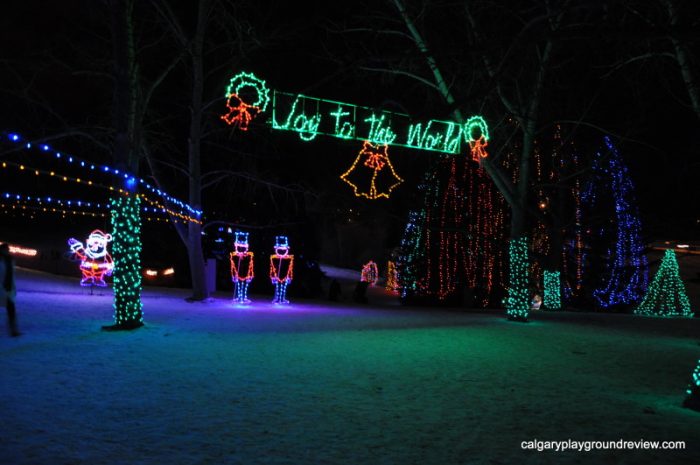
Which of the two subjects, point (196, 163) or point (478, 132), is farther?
point (196, 163)

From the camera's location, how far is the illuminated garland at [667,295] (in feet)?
79.6

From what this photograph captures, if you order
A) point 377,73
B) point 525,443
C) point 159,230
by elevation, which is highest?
point 377,73

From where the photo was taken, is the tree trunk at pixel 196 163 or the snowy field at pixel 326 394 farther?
the tree trunk at pixel 196 163

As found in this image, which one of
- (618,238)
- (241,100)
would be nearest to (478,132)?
(241,100)

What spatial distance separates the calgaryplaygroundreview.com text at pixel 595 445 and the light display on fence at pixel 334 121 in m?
7.61

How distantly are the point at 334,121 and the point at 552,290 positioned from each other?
48.3 ft

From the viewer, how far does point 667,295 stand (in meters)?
24.6

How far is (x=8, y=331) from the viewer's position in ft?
38.5

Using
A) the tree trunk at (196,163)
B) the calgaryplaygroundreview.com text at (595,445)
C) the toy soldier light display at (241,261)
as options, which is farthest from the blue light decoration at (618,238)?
the calgaryplaygroundreview.com text at (595,445)

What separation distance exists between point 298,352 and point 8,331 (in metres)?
5.24

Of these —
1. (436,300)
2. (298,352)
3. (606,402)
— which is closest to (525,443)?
(606,402)

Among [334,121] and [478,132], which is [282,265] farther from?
[334,121]

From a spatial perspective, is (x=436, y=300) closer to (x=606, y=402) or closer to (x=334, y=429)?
(x=606, y=402)

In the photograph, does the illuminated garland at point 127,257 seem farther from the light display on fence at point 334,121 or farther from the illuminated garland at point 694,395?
the illuminated garland at point 694,395
